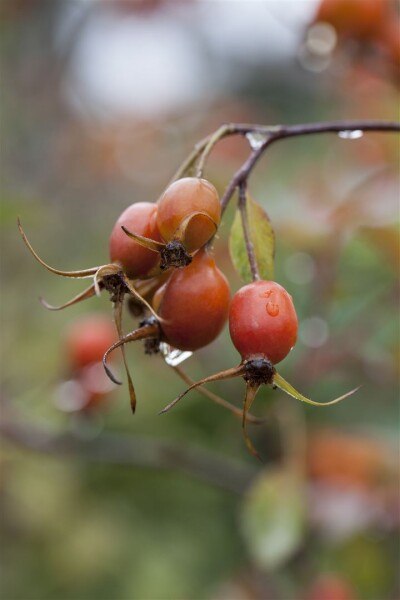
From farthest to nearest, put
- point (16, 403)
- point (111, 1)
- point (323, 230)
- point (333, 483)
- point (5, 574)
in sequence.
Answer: point (111, 1), point (5, 574), point (16, 403), point (333, 483), point (323, 230)

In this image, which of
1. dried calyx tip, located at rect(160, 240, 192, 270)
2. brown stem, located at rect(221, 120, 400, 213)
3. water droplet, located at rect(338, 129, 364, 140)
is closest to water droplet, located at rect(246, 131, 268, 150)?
brown stem, located at rect(221, 120, 400, 213)

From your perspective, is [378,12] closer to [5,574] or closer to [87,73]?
[5,574]

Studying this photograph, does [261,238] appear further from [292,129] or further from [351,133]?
[351,133]

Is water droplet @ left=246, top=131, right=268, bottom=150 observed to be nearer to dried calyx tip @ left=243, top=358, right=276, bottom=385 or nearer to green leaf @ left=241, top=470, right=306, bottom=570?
dried calyx tip @ left=243, top=358, right=276, bottom=385

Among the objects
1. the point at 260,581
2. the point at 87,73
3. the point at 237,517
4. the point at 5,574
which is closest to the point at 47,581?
the point at 5,574

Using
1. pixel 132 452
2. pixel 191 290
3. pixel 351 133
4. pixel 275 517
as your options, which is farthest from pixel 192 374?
pixel 191 290


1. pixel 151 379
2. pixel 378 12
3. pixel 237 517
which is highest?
pixel 378 12

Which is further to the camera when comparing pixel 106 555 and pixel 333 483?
pixel 106 555
